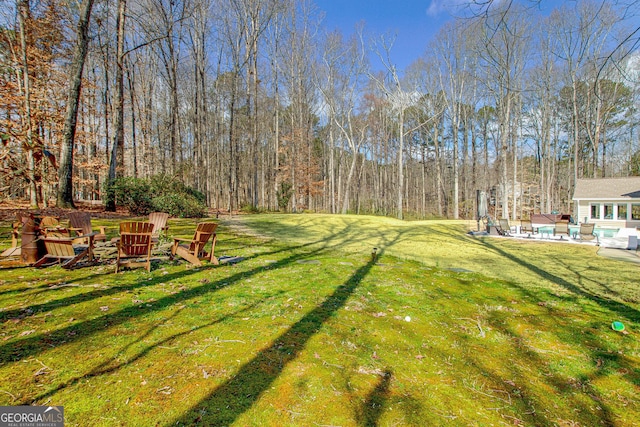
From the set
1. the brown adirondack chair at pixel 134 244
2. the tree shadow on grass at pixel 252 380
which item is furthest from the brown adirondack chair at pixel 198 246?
the tree shadow on grass at pixel 252 380

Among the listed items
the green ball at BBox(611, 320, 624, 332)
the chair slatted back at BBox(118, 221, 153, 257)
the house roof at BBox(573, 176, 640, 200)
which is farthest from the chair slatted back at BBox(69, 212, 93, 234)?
the house roof at BBox(573, 176, 640, 200)

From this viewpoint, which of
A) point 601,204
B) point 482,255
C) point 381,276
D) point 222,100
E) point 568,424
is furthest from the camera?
point 222,100

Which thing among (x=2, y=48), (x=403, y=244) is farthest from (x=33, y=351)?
(x=2, y=48)

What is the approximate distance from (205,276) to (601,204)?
26.4 meters

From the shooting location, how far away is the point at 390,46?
2628 cm

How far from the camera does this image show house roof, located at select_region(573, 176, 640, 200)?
19281mm

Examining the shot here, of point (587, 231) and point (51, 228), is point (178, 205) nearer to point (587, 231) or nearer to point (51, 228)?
point (51, 228)

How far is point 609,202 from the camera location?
65.6ft

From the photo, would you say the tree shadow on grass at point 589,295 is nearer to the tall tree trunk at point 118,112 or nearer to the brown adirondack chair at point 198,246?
the brown adirondack chair at point 198,246

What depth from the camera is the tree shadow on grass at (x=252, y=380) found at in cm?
202

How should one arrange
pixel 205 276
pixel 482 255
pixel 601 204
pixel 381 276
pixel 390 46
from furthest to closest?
pixel 390 46 → pixel 601 204 → pixel 482 255 → pixel 381 276 → pixel 205 276

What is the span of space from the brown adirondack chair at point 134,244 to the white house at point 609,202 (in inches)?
1039

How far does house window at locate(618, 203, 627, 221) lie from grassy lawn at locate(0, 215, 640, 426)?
1966 cm

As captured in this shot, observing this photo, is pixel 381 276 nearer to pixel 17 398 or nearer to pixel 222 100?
pixel 17 398
